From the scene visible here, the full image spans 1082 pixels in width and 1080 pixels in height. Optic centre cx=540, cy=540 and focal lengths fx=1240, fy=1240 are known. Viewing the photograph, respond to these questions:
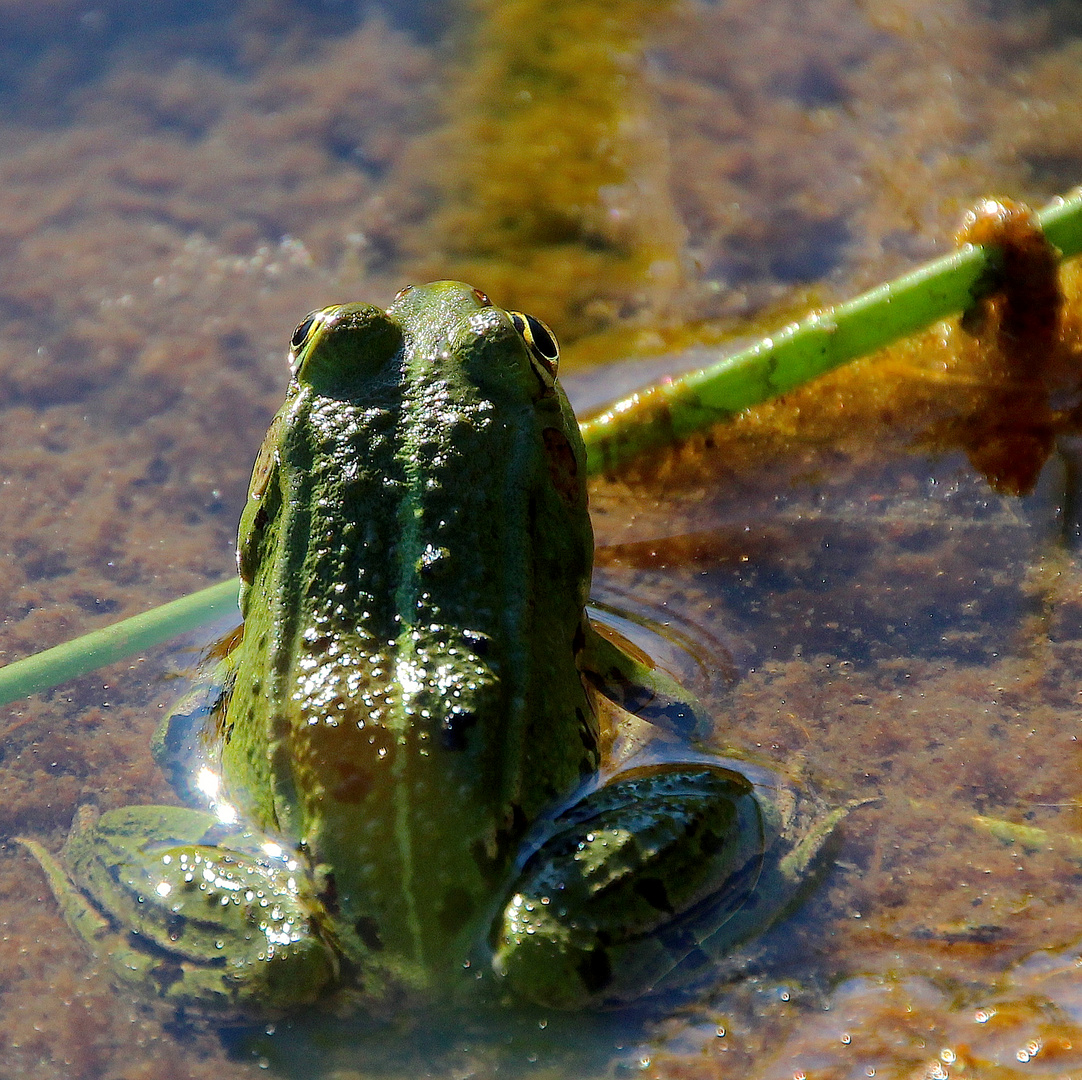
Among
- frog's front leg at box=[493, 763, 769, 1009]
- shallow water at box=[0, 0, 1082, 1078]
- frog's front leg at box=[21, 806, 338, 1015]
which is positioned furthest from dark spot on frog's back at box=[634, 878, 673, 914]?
frog's front leg at box=[21, 806, 338, 1015]

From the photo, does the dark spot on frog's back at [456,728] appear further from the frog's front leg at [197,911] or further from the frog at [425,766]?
the frog's front leg at [197,911]

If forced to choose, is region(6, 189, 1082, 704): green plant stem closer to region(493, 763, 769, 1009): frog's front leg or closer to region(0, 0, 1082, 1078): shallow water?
region(0, 0, 1082, 1078): shallow water

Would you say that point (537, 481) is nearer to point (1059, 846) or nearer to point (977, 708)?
point (977, 708)

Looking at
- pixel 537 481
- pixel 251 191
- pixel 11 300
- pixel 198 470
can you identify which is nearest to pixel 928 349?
pixel 537 481

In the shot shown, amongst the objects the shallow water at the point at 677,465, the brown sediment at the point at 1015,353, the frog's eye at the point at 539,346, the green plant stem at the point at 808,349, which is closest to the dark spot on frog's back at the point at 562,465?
the frog's eye at the point at 539,346

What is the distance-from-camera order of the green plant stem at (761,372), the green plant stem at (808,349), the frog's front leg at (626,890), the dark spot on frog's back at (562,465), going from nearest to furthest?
the frog's front leg at (626,890) < the dark spot on frog's back at (562,465) < the green plant stem at (761,372) < the green plant stem at (808,349)

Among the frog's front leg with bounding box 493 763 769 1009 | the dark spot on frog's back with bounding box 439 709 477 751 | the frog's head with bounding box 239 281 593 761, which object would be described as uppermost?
the frog's head with bounding box 239 281 593 761
